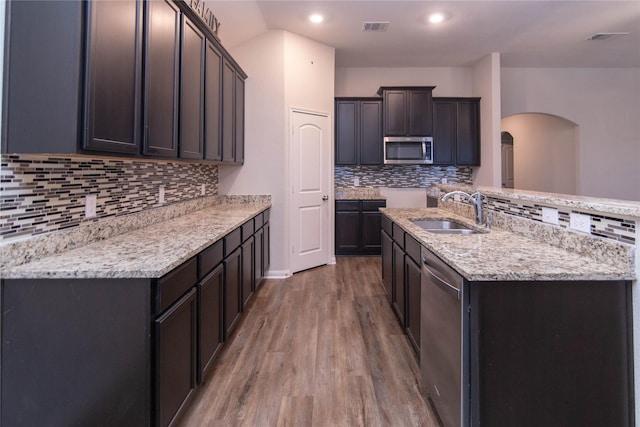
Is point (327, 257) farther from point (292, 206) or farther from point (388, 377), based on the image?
point (388, 377)

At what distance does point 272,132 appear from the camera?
4.08 m

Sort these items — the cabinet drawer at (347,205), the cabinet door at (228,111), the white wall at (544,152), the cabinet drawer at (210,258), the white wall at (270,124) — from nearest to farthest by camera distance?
the cabinet drawer at (210,258)
the cabinet door at (228,111)
the white wall at (270,124)
the cabinet drawer at (347,205)
the white wall at (544,152)

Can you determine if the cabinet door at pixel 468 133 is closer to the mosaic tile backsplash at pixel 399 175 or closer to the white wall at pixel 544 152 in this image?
the mosaic tile backsplash at pixel 399 175

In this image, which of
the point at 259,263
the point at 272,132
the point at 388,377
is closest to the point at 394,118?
the point at 272,132

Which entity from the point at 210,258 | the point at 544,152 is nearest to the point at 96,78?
the point at 210,258

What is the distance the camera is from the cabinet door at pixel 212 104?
2.74m

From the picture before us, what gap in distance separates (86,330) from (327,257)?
357 centimetres

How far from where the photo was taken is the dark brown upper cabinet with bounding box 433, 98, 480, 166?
529 centimetres

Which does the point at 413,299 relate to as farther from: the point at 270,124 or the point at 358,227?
the point at 358,227

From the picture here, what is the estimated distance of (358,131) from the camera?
5.29 meters

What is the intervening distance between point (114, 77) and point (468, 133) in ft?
16.5

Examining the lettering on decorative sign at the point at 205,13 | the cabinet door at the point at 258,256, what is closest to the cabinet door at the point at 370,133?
the cabinet door at the point at 258,256

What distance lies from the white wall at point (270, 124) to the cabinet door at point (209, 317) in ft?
6.45

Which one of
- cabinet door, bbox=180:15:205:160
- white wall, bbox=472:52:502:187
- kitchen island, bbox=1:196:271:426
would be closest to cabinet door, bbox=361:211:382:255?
white wall, bbox=472:52:502:187
